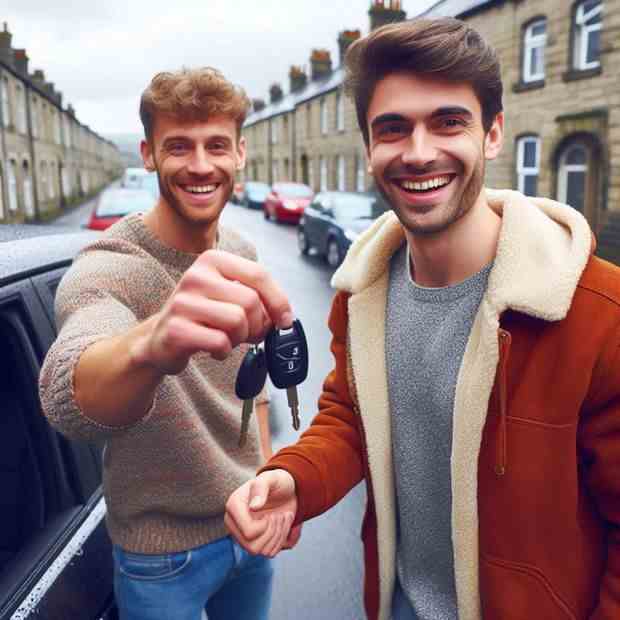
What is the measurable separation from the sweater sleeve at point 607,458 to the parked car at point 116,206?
12.6m

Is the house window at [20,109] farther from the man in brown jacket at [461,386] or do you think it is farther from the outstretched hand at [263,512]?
the outstretched hand at [263,512]

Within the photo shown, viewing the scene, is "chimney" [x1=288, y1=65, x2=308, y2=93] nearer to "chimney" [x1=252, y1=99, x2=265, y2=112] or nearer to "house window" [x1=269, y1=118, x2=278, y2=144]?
"house window" [x1=269, y1=118, x2=278, y2=144]

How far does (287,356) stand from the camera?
1.46 meters

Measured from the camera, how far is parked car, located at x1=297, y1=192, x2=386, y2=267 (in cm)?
1399

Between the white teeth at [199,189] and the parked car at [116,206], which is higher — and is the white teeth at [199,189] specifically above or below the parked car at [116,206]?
above

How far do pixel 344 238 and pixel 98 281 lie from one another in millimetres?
12211

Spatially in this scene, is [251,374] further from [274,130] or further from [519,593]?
[274,130]

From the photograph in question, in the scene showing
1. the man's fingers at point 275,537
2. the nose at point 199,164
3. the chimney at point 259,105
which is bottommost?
the man's fingers at point 275,537

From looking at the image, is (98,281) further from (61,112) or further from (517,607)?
(61,112)

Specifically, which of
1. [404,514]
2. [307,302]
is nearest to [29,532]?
[404,514]

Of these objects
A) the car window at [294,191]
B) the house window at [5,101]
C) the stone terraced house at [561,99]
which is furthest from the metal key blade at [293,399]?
the house window at [5,101]

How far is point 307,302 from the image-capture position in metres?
11.1

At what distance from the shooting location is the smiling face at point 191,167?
6.45 feet

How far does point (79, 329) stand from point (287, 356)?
44cm
